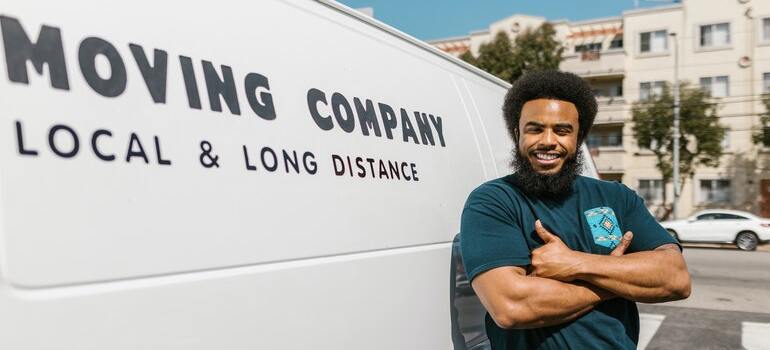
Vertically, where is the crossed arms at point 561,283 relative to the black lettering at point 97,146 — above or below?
below

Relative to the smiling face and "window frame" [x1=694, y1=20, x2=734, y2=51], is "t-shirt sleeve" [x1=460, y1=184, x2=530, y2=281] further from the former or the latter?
"window frame" [x1=694, y1=20, x2=734, y2=51]

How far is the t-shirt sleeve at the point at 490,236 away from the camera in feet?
5.65

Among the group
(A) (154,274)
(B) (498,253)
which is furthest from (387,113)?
(A) (154,274)

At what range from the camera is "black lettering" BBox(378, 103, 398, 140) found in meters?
2.02

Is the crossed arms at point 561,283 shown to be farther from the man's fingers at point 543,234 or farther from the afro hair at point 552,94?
the afro hair at point 552,94

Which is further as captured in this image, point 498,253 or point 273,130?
point 498,253

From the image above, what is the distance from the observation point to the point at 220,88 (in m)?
1.46

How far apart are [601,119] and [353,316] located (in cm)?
3139

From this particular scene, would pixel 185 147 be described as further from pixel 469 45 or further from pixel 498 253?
pixel 469 45

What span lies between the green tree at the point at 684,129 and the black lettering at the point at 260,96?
27080mm

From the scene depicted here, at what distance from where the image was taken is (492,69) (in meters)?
29.4

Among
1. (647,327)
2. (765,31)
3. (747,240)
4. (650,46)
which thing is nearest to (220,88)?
(647,327)

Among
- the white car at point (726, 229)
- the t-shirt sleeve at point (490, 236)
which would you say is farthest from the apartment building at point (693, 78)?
the t-shirt sleeve at point (490, 236)

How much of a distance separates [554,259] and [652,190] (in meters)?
31.5
